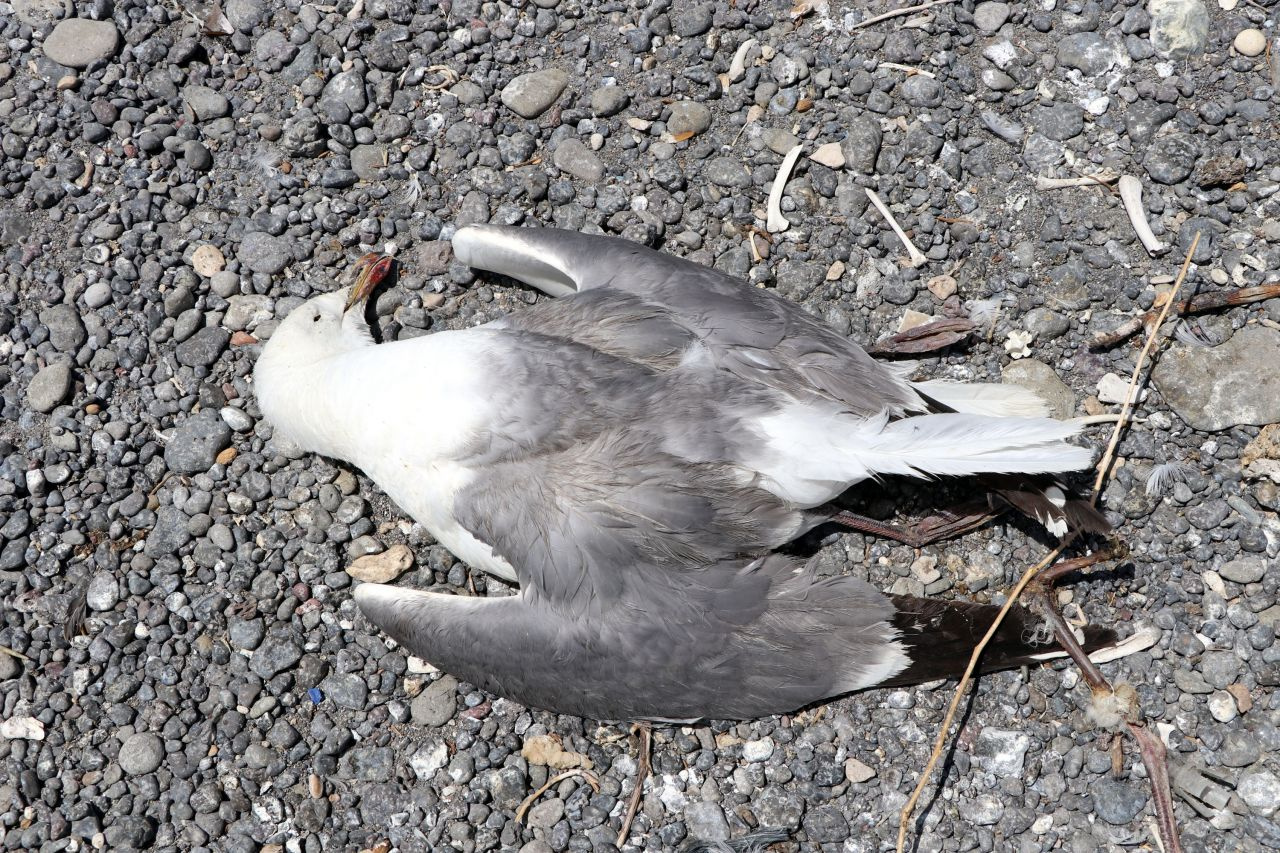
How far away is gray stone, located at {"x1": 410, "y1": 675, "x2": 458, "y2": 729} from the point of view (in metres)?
3.63

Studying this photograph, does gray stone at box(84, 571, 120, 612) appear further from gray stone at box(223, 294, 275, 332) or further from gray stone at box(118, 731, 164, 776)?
gray stone at box(223, 294, 275, 332)

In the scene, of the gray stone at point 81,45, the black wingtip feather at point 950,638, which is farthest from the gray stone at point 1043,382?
the gray stone at point 81,45

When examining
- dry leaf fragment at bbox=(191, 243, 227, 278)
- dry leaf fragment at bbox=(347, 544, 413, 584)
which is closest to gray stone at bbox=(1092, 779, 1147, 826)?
→ dry leaf fragment at bbox=(347, 544, 413, 584)

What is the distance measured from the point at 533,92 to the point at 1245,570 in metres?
3.29

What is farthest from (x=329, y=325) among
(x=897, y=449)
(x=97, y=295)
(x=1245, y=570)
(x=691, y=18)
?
(x=1245, y=570)

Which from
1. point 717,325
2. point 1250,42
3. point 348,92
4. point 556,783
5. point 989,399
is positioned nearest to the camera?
point 717,325

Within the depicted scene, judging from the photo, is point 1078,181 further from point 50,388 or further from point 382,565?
point 50,388

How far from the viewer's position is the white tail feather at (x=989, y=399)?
11.1ft

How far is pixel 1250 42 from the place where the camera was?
4.02 meters

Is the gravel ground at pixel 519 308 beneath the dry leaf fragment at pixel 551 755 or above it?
above

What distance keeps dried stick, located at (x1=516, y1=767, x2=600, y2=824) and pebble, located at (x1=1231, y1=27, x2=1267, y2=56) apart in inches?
149

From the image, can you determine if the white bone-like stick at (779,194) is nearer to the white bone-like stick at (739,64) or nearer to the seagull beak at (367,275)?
the white bone-like stick at (739,64)

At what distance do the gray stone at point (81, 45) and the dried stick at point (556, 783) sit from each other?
3.56 meters

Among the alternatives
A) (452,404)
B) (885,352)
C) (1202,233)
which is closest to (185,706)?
(452,404)
